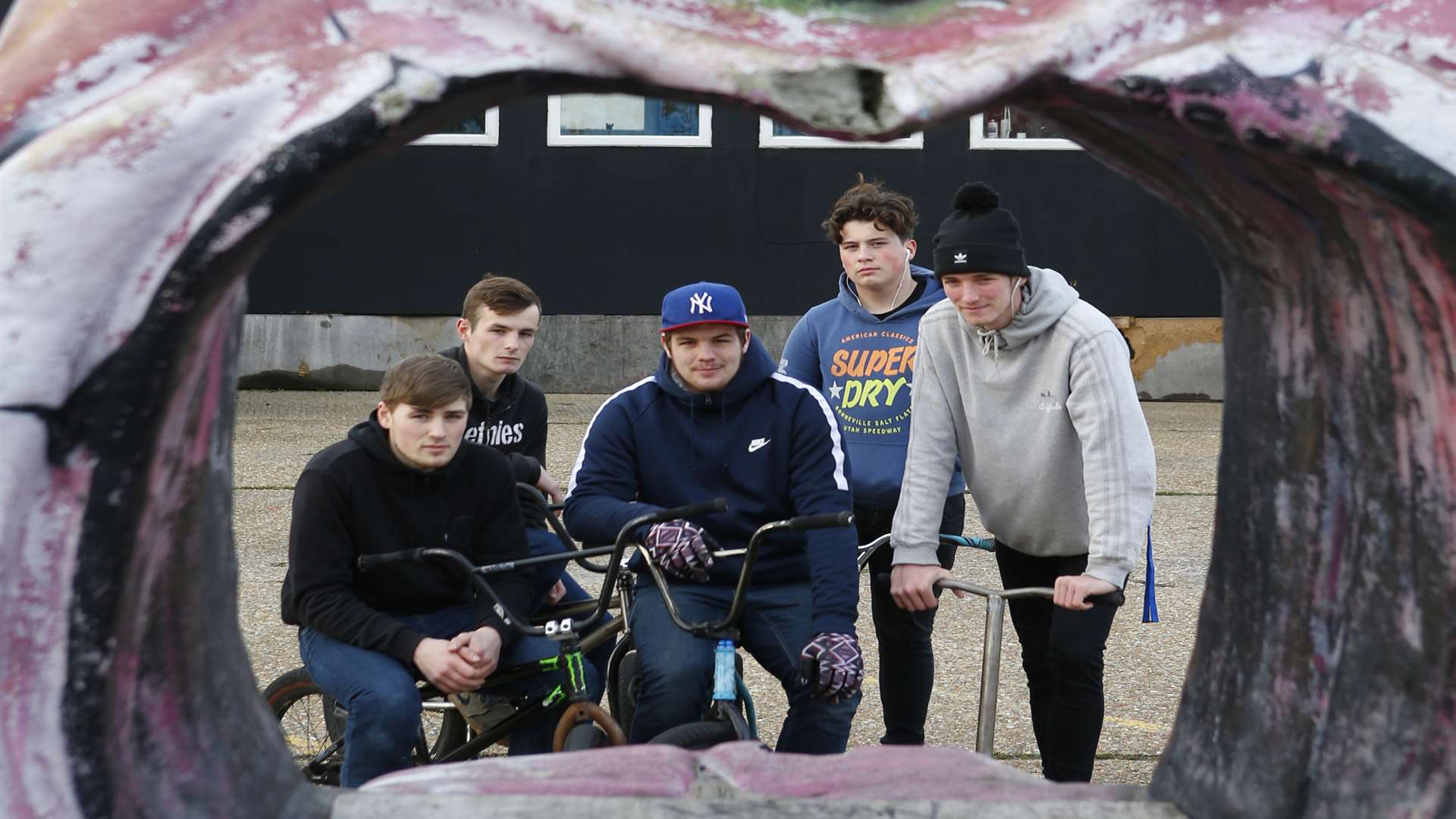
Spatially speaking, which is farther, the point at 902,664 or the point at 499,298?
the point at 499,298

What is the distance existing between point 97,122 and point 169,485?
0.35 meters

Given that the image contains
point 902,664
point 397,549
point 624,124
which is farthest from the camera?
point 624,124

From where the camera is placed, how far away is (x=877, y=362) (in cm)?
427

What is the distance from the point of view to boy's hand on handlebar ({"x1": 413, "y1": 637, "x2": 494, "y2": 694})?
10.4 feet

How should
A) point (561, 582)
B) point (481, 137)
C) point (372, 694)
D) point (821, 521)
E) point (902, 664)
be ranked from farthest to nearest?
point (481, 137) < point (902, 664) < point (561, 582) < point (372, 694) < point (821, 521)

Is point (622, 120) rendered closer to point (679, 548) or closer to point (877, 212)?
point (877, 212)

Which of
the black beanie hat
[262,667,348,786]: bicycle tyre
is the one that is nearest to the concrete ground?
[262,667,348,786]: bicycle tyre

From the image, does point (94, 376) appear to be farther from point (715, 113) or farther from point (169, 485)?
point (715, 113)

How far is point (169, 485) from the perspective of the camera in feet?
4.69

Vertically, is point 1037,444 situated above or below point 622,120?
below

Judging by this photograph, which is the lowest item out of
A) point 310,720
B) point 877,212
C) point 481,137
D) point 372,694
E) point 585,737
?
point 310,720

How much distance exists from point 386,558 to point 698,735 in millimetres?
733

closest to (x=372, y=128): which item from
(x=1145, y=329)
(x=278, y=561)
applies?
(x=278, y=561)

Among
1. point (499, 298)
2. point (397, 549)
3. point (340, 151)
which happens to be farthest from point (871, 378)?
point (340, 151)
